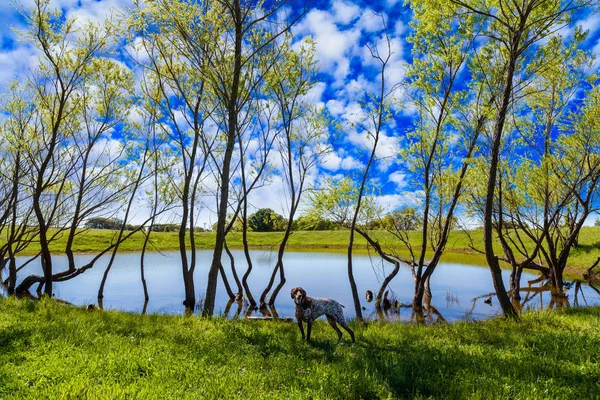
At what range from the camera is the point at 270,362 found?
618 cm

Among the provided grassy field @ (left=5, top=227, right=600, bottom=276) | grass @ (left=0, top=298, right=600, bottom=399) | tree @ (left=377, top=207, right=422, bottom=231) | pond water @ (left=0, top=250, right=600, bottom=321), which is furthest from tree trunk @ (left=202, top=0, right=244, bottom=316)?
tree @ (left=377, top=207, right=422, bottom=231)

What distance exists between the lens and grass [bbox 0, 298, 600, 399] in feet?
15.8

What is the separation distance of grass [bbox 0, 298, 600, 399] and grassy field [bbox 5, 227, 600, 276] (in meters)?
12.3

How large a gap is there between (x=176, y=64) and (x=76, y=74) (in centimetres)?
443

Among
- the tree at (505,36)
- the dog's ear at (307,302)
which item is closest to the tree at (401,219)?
the tree at (505,36)

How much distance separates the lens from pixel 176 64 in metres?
17.6

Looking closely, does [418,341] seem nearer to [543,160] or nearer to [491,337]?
[491,337]

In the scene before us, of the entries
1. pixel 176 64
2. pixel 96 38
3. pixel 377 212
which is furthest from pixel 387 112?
pixel 96 38

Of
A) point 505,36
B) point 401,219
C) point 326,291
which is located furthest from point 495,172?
point 326,291

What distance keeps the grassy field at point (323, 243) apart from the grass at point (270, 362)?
40.2ft

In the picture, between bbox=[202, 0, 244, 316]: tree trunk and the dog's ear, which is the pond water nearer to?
bbox=[202, 0, 244, 316]: tree trunk

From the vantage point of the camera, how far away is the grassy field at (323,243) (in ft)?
118

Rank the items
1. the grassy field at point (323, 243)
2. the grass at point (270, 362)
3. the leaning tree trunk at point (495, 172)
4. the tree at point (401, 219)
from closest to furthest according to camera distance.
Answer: the grass at point (270, 362), the leaning tree trunk at point (495, 172), the tree at point (401, 219), the grassy field at point (323, 243)

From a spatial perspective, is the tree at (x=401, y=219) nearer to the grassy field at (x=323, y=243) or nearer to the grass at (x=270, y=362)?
the grassy field at (x=323, y=243)
